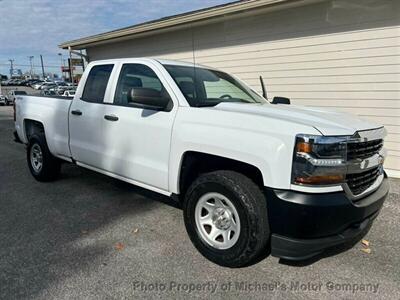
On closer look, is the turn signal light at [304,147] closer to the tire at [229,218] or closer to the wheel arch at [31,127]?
the tire at [229,218]

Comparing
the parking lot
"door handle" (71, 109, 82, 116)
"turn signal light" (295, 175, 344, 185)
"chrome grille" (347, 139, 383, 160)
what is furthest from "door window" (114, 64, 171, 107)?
"chrome grille" (347, 139, 383, 160)

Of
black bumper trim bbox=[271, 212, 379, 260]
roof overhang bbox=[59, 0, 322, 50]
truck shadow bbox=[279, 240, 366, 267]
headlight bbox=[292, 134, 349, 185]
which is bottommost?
truck shadow bbox=[279, 240, 366, 267]

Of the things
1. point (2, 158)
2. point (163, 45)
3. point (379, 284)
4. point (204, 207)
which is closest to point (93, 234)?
point (204, 207)

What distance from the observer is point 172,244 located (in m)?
3.75

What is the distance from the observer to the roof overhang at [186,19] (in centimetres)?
721

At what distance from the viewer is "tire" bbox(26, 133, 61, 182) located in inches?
225

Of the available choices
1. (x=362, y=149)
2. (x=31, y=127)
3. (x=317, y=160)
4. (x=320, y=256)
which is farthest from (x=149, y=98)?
(x=31, y=127)

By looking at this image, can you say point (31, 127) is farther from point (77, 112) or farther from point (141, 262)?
point (141, 262)

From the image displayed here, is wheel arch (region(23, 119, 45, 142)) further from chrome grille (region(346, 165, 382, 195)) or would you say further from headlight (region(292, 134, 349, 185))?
chrome grille (region(346, 165, 382, 195))

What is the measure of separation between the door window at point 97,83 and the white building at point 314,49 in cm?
387

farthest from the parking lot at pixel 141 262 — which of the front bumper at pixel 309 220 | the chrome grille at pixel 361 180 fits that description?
the chrome grille at pixel 361 180

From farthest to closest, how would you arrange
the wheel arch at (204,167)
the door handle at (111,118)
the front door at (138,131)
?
the door handle at (111,118)
the front door at (138,131)
the wheel arch at (204,167)

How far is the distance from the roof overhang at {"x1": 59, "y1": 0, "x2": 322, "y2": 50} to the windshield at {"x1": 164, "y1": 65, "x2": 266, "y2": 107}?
305 centimetres

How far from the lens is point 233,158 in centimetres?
312
